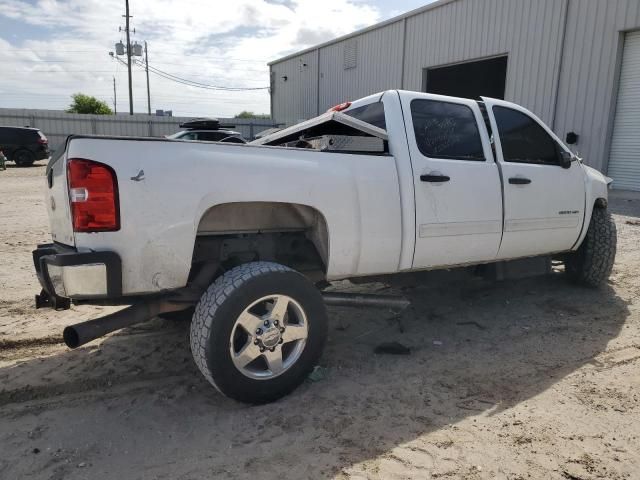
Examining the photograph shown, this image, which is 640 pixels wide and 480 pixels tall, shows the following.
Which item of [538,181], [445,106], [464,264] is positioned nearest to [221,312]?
[464,264]

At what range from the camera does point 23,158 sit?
2205 centimetres

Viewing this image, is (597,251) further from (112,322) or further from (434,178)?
(112,322)

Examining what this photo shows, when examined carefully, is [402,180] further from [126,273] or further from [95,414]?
[95,414]

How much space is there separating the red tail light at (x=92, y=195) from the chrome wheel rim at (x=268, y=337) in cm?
89

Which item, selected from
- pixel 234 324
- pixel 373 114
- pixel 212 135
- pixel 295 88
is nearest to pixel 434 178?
pixel 373 114

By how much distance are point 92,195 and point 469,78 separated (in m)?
20.5

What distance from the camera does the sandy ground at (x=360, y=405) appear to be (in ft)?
7.86

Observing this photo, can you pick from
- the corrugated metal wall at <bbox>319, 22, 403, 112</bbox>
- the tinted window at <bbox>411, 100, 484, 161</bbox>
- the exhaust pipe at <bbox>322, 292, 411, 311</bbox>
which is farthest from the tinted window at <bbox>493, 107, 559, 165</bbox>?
the corrugated metal wall at <bbox>319, 22, 403, 112</bbox>

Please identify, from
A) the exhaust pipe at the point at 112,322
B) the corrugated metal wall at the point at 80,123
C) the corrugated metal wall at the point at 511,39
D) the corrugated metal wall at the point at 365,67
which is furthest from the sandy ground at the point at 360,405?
the corrugated metal wall at the point at 80,123

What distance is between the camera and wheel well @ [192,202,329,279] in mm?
3100

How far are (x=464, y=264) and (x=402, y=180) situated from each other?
1.02 metres

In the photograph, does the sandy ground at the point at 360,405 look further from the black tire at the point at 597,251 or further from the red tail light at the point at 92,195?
the red tail light at the point at 92,195

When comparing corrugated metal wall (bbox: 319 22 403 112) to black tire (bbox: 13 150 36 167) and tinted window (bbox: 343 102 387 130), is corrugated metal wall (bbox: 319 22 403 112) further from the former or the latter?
tinted window (bbox: 343 102 387 130)

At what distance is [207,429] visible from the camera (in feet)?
8.81
